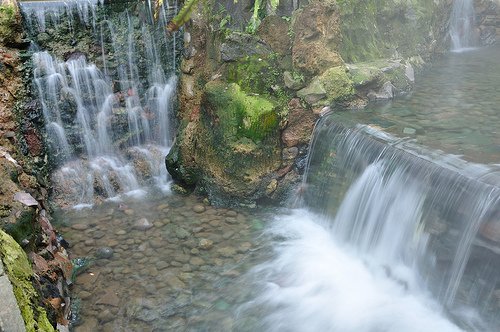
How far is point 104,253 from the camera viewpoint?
6691 millimetres

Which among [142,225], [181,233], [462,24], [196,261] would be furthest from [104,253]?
[462,24]

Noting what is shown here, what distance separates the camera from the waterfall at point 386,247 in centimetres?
496

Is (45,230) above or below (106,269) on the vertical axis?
above

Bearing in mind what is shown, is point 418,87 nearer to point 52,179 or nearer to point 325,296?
point 325,296

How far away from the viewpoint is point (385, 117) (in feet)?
25.2

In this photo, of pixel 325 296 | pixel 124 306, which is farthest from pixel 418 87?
pixel 124 306

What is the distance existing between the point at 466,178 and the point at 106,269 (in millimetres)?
5043

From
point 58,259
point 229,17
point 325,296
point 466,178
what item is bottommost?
point 325,296

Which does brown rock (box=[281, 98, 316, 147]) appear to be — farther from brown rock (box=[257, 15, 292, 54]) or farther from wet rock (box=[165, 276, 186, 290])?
wet rock (box=[165, 276, 186, 290])

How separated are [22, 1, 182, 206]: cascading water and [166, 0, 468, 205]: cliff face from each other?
1.04 meters

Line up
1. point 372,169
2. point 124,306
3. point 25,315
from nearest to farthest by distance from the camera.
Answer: point 25,315 → point 124,306 → point 372,169

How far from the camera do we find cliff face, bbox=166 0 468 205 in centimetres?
769

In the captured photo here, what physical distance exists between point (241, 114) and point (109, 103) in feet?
11.2

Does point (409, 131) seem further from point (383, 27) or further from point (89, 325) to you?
point (89, 325)
